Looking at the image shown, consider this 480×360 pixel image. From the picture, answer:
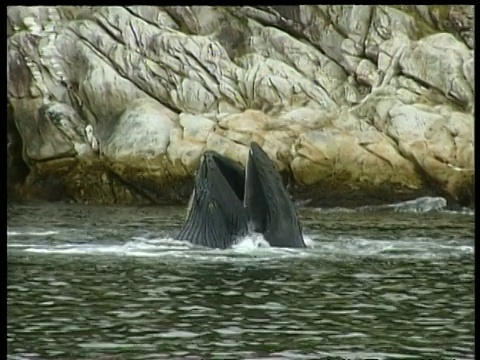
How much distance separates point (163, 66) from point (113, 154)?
4952 millimetres

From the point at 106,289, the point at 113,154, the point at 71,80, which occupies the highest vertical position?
the point at 71,80

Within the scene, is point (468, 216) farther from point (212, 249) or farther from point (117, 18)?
point (117, 18)

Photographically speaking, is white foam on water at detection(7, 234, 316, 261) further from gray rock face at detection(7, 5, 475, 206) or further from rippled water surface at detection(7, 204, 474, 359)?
gray rock face at detection(7, 5, 475, 206)

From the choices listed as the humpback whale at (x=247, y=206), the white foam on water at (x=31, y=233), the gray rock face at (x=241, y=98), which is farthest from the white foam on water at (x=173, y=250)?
the gray rock face at (x=241, y=98)

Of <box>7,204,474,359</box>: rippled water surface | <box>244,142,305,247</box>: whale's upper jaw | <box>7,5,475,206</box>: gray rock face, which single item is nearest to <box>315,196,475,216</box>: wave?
Result: <box>7,5,475,206</box>: gray rock face

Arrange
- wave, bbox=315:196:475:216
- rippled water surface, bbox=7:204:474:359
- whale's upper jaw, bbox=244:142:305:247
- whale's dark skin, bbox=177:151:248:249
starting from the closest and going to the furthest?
rippled water surface, bbox=7:204:474:359 → whale's upper jaw, bbox=244:142:305:247 → whale's dark skin, bbox=177:151:248:249 → wave, bbox=315:196:475:216

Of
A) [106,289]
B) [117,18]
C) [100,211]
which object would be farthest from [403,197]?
[106,289]

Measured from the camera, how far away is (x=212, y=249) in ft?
80.0

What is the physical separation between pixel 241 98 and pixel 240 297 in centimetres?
2608

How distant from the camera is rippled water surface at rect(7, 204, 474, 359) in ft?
51.8

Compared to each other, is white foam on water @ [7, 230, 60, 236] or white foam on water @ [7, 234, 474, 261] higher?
white foam on water @ [7, 230, 60, 236]

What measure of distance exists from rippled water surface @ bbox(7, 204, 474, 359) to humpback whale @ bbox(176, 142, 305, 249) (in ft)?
1.32

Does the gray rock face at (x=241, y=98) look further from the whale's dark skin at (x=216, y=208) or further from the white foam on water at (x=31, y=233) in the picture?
the whale's dark skin at (x=216, y=208)

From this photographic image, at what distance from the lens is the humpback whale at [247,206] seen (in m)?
24.1
